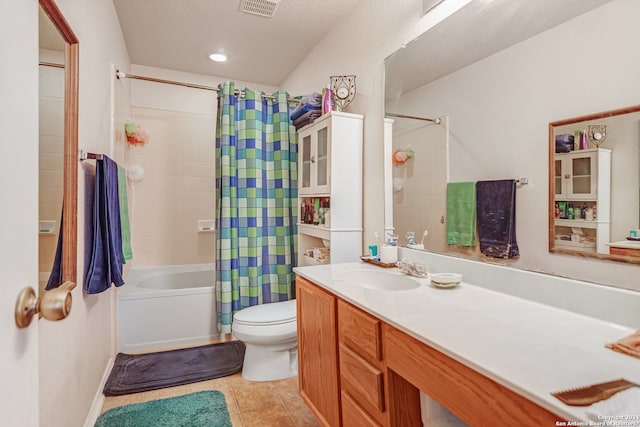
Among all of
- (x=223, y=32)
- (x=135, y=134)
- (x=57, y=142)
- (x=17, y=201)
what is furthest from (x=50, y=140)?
(x=135, y=134)

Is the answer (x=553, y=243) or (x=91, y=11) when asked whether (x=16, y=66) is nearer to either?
(x=553, y=243)

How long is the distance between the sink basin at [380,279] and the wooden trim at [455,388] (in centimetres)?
53

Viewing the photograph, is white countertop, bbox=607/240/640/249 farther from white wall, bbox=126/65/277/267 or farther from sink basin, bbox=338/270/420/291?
white wall, bbox=126/65/277/267

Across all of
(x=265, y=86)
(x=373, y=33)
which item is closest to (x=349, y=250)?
(x=373, y=33)

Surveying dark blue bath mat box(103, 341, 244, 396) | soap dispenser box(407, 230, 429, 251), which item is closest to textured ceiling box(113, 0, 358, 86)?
soap dispenser box(407, 230, 429, 251)

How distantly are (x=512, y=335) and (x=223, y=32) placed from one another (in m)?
2.75

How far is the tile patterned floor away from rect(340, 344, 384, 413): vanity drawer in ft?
2.20

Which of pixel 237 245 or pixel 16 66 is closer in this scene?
pixel 16 66

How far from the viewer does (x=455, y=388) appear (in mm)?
819

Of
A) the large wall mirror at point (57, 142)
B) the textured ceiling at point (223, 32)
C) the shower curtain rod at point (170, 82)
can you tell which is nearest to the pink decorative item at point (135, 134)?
the shower curtain rod at point (170, 82)

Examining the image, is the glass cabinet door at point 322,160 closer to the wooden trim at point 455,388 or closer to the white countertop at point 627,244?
the wooden trim at point 455,388

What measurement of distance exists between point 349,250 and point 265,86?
250 centimetres

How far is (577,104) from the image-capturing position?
1115mm

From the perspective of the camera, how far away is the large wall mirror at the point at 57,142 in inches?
42.6
